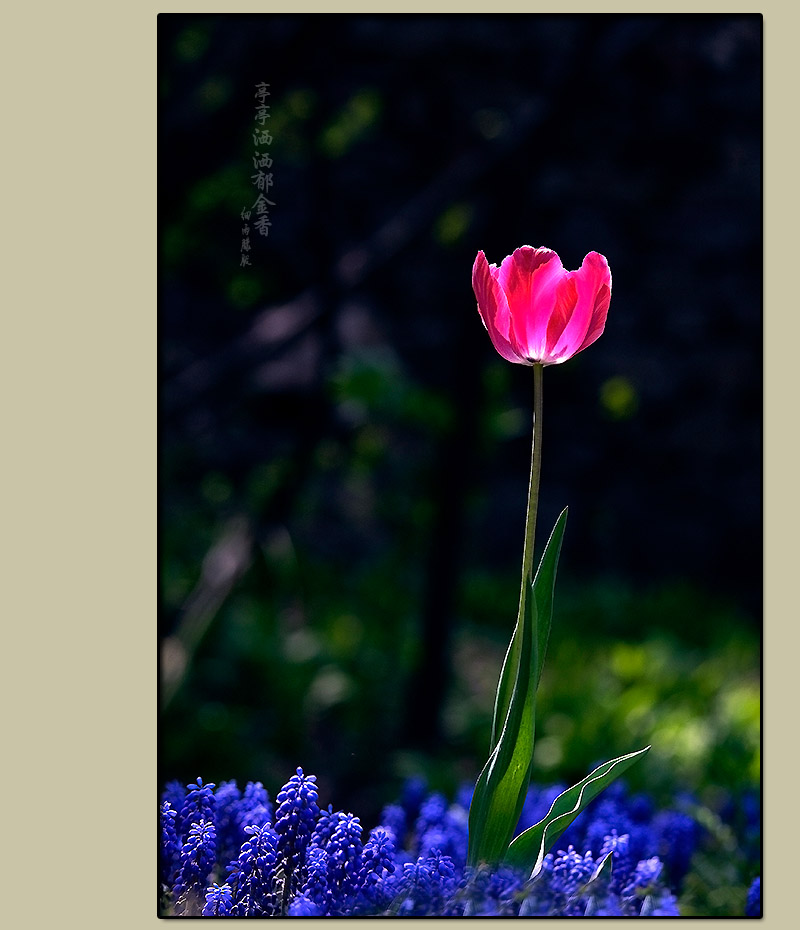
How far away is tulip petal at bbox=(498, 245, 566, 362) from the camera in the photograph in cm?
98

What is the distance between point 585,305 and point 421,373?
2.58 metres

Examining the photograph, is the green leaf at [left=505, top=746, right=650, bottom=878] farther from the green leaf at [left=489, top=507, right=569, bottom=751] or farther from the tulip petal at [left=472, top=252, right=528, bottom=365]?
the tulip petal at [left=472, top=252, right=528, bottom=365]

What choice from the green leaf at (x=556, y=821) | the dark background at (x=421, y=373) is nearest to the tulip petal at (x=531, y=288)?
the green leaf at (x=556, y=821)

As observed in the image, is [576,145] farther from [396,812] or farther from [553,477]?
[396,812]

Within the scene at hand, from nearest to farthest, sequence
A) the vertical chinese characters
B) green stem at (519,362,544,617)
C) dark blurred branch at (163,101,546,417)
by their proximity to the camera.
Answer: green stem at (519,362,544,617)
the vertical chinese characters
dark blurred branch at (163,101,546,417)

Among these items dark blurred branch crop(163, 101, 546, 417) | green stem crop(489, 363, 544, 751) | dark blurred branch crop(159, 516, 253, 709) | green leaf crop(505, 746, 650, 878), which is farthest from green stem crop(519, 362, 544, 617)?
dark blurred branch crop(159, 516, 253, 709)

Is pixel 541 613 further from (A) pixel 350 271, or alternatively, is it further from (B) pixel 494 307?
(A) pixel 350 271

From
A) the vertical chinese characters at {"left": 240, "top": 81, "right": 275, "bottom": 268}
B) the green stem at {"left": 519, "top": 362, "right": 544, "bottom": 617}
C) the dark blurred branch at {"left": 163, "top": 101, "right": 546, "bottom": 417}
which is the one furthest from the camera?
the dark blurred branch at {"left": 163, "top": 101, "right": 546, "bottom": 417}

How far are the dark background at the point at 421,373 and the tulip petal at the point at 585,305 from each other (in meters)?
0.68

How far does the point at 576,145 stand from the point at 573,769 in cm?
166

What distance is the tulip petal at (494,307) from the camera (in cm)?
100

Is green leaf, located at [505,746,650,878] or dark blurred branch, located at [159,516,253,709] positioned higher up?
dark blurred branch, located at [159,516,253,709]

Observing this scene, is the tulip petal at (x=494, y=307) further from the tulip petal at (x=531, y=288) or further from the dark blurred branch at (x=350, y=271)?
the dark blurred branch at (x=350, y=271)

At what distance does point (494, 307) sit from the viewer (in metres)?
1.00
